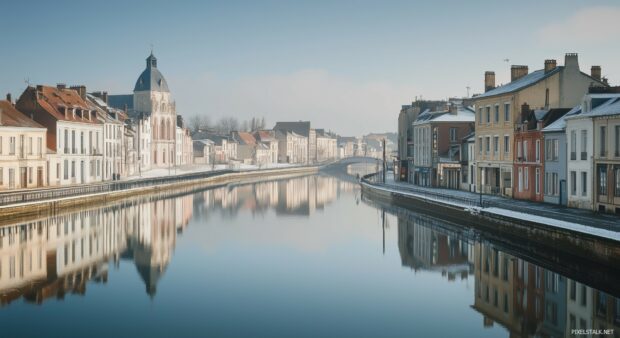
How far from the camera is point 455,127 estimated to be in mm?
53625

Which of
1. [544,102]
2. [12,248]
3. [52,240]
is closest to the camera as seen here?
[12,248]

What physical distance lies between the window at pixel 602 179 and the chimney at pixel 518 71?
17825 mm

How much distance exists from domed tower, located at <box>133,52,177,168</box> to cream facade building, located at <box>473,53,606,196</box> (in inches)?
2403

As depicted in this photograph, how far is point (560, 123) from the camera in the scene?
1355 inches

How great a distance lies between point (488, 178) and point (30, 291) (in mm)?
31277

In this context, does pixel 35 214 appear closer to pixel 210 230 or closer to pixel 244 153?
pixel 210 230

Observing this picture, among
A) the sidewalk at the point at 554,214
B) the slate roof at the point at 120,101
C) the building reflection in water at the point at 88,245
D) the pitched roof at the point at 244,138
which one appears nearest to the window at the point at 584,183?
the sidewalk at the point at 554,214

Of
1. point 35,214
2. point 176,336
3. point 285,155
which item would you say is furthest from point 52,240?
point 285,155

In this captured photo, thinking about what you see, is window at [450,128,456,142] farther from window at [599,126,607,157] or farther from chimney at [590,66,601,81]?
window at [599,126,607,157]

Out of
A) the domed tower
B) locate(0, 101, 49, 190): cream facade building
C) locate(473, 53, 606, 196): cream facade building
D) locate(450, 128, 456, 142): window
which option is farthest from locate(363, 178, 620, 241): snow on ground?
the domed tower

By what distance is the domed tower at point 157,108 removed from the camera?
97.4 meters

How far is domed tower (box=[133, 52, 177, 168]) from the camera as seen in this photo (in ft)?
319

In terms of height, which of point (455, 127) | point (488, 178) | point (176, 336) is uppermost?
point (455, 127)

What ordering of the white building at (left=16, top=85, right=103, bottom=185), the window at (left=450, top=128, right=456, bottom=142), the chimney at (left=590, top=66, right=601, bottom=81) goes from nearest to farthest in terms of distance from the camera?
1. the chimney at (left=590, top=66, right=601, bottom=81)
2. the white building at (left=16, top=85, right=103, bottom=185)
3. the window at (left=450, top=128, right=456, bottom=142)
